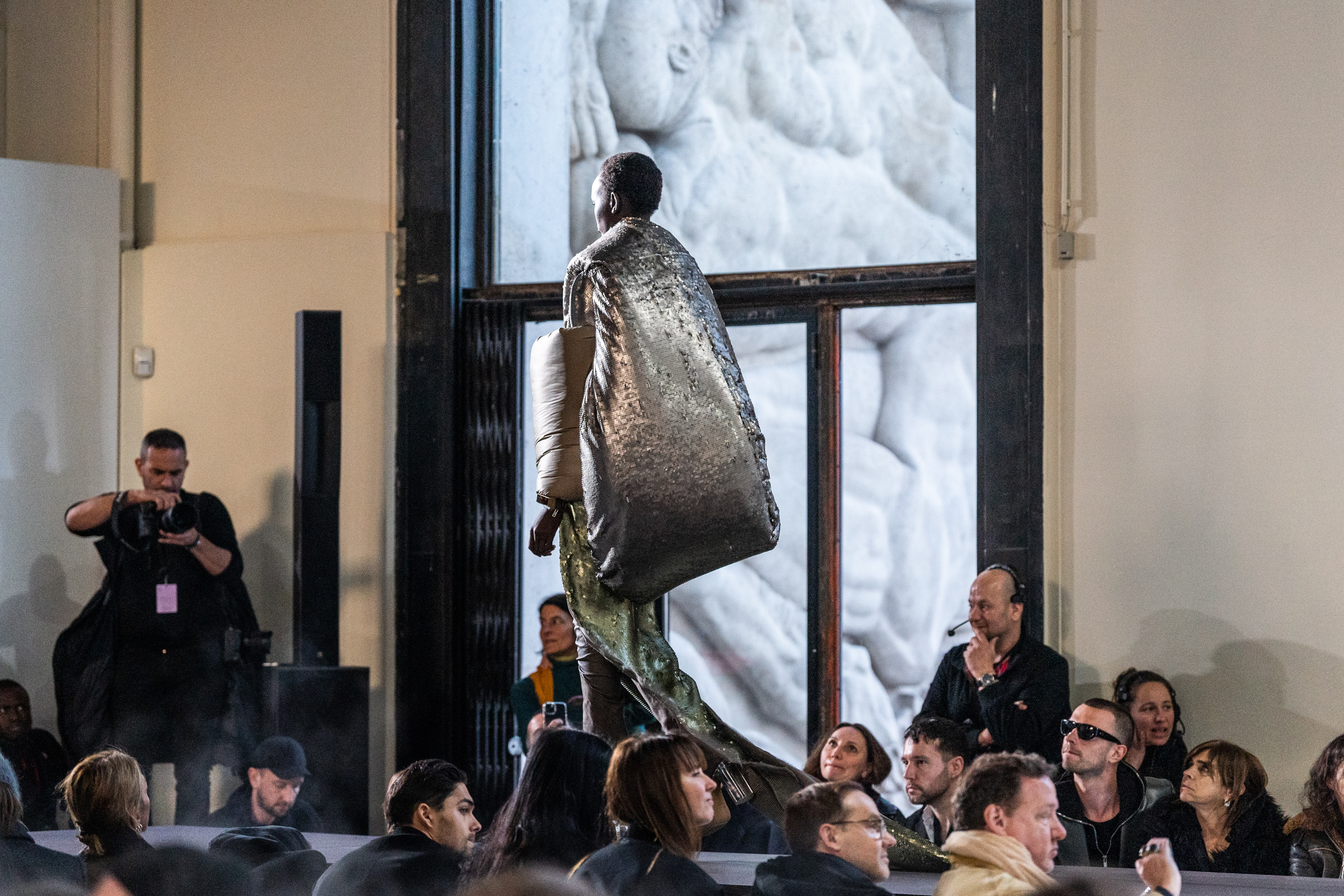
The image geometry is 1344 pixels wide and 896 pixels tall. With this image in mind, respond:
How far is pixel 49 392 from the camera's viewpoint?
6.38 meters

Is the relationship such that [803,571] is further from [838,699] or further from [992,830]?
[992,830]

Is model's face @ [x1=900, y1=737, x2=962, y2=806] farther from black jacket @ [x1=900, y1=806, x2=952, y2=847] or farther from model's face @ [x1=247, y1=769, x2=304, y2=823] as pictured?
model's face @ [x1=247, y1=769, x2=304, y2=823]

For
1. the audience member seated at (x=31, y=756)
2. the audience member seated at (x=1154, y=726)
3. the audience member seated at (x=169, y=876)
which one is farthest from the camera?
the audience member seated at (x=31, y=756)

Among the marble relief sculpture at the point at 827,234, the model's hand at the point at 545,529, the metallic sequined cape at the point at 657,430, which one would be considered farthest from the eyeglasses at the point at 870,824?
the marble relief sculpture at the point at 827,234

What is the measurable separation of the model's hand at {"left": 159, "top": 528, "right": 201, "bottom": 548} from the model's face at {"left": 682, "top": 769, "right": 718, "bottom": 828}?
10.3ft

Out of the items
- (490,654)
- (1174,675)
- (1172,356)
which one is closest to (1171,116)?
(1172,356)

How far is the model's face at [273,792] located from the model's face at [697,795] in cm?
221

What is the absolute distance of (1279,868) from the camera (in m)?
4.09

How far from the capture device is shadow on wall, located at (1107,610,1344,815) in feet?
16.6

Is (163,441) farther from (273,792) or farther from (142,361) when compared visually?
(273,792)

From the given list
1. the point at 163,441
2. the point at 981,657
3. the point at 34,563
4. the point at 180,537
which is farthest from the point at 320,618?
the point at 981,657

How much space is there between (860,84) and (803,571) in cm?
170

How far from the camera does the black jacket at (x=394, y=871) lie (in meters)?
2.98

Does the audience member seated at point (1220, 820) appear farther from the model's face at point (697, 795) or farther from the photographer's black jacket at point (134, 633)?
the photographer's black jacket at point (134, 633)
